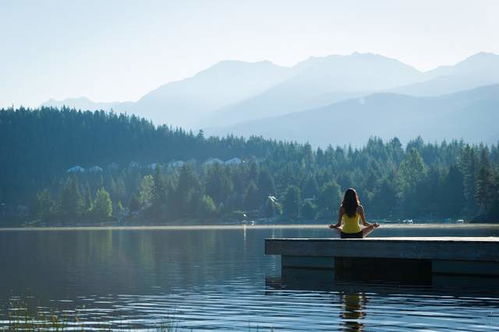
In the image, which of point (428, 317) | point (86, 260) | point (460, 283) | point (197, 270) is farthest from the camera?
point (86, 260)

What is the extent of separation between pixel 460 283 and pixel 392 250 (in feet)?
9.88

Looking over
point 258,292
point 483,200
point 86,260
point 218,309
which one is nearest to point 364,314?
point 218,309

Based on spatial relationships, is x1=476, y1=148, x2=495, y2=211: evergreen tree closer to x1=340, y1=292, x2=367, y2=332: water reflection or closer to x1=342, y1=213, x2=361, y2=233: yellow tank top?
x1=342, y1=213, x2=361, y2=233: yellow tank top

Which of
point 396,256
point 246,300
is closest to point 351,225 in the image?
point 396,256

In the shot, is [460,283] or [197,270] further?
[197,270]

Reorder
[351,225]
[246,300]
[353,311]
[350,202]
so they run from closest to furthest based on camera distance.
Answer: [353,311]
[246,300]
[350,202]
[351,225]

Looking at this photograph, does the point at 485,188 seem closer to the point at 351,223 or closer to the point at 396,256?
the point at 351,223

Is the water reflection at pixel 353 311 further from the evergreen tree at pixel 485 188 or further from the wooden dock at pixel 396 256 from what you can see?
the evergreen tree at pixel 485 188

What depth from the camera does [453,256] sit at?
33.2 metres

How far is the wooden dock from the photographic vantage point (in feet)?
107

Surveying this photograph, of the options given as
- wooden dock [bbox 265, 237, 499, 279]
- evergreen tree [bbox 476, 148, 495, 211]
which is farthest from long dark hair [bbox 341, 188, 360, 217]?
evergreen tree [bbox 476, 148, 495, 211]

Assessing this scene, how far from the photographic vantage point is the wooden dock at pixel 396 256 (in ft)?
107

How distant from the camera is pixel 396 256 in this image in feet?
114

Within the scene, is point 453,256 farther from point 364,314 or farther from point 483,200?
point 483,200
